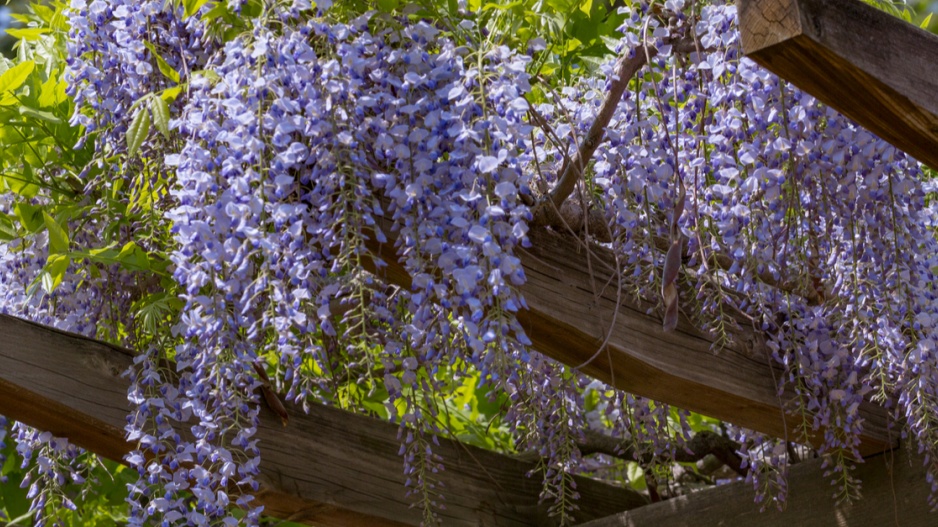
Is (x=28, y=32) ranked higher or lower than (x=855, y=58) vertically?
higher

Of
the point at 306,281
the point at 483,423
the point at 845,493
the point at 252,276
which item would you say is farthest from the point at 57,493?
the point at 845,493

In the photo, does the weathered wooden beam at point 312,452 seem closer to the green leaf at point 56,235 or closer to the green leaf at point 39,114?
the green leaf at point 56,235

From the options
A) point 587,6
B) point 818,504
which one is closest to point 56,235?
point 587,6

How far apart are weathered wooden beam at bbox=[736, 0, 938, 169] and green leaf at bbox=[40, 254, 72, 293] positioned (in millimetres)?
1117

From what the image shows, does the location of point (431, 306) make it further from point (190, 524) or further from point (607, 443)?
point (607, 443)

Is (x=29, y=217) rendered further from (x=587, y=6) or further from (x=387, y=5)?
(x=587, y=6)

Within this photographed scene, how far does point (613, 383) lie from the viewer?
177 cm

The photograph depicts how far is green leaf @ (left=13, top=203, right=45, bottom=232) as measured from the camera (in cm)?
192

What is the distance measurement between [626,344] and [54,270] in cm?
91

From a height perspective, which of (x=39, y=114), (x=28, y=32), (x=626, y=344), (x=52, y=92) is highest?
(x=28, y=32)

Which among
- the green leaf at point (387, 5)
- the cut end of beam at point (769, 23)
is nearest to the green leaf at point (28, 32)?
the green leaf at point (387, 5)

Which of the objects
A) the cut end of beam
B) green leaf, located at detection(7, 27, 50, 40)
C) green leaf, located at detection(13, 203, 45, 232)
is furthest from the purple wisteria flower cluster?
green leaf, located at detection(7, 27, 50, 40)

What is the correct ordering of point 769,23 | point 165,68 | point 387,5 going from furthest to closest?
point 165,68 < point 387,5 < point 769,23

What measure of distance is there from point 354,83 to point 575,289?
52cm
